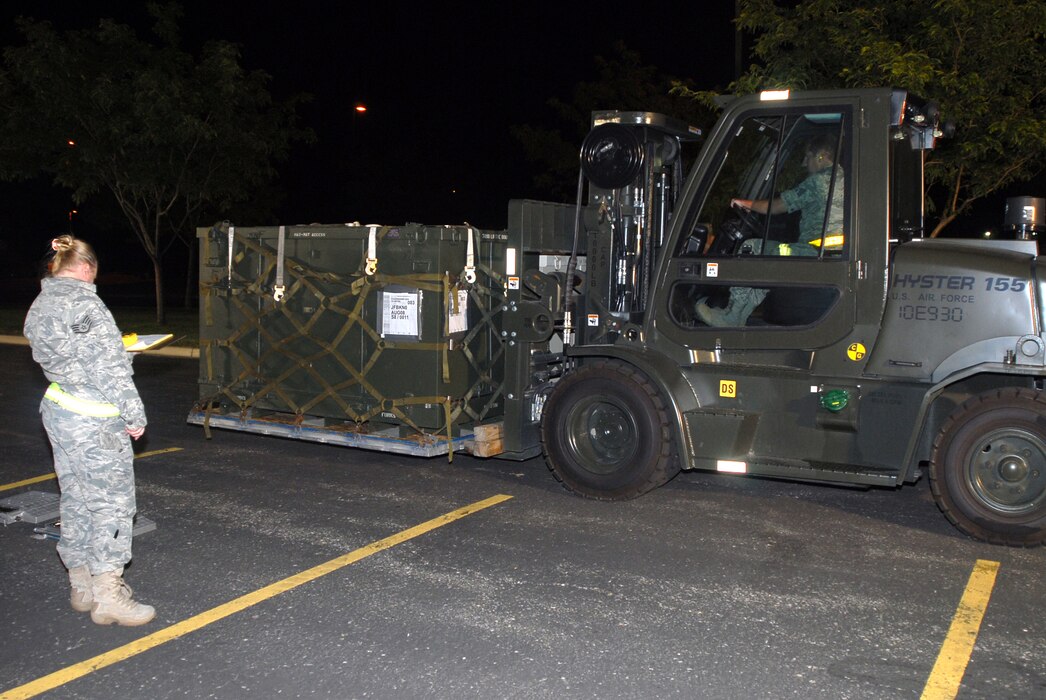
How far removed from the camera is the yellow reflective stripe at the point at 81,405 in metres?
4.74

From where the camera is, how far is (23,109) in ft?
66.7

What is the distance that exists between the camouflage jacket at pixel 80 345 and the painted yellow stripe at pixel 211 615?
101cm

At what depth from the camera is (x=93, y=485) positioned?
479 centimetres

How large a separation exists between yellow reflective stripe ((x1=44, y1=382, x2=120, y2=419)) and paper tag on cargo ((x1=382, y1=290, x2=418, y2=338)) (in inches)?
127

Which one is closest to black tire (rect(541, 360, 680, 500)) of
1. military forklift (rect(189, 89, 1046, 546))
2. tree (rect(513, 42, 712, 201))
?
military forklift (rect(189, 89, 1046, 546))

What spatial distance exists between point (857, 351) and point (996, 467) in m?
1.09

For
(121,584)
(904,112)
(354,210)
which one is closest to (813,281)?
(904,112)

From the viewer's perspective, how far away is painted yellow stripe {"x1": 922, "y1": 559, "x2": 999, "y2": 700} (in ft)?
14.0

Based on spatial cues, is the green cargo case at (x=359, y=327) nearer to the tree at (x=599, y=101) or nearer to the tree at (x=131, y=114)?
the tree at (x=131, y=114)

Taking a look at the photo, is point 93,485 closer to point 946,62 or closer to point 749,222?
point 749,222

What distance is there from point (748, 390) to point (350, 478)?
3225 millimetres

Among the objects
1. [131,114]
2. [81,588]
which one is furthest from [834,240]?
[131,114]

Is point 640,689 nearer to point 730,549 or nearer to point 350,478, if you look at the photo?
point 730,549

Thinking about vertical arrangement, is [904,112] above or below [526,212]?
above
